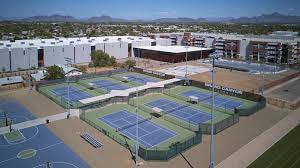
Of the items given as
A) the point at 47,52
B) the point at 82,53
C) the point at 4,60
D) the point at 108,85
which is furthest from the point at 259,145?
the point at 82,53

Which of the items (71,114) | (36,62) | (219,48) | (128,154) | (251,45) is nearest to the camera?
(128,154)

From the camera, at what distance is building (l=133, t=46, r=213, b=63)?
88500mm

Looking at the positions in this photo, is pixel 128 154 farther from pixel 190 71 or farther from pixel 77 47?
pixel 77 47

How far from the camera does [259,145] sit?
31.5m

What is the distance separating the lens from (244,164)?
2719 cm

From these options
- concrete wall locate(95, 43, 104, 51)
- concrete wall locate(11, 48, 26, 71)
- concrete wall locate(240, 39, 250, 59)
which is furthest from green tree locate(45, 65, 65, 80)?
concrete wall locate(240, 39, 250, 59)

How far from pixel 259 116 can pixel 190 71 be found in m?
35.1

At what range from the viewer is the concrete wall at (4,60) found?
68.2m

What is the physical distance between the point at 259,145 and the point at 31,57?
6222cm

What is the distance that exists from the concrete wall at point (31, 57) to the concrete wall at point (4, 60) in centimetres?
465

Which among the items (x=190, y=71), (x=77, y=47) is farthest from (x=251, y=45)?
(x=77, y=47)

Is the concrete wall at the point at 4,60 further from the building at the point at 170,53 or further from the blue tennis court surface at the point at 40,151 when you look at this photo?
the building at the point at 170,53

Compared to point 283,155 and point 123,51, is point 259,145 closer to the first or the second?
point 283,155

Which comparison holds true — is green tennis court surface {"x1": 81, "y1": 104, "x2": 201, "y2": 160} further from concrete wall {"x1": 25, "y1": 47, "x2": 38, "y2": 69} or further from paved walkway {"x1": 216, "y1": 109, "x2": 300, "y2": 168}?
concrete wall {"x1": 25, "y1": 47, "x2": 38, "y2": 69}
